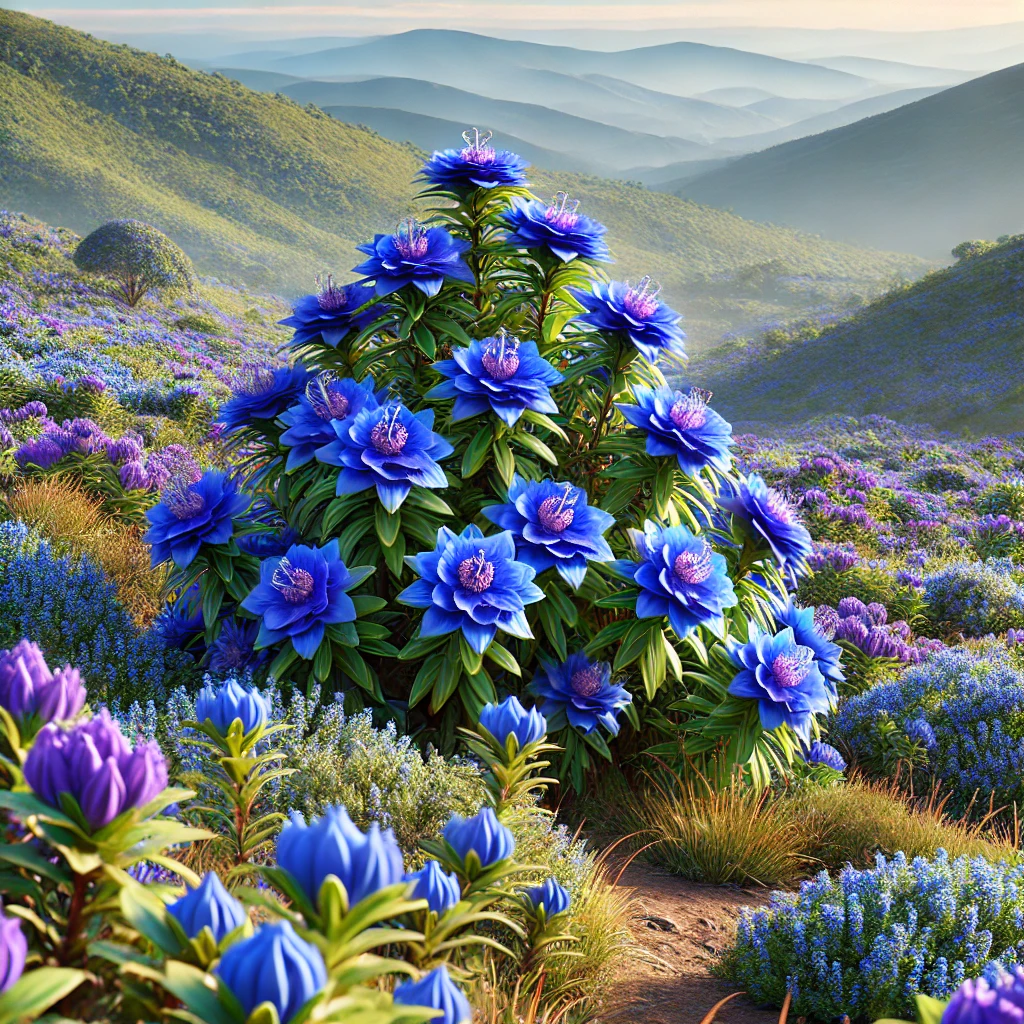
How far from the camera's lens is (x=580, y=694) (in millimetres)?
3117

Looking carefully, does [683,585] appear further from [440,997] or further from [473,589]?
[440,997]

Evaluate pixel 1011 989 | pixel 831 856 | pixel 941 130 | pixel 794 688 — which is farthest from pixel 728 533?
pixel 941 130

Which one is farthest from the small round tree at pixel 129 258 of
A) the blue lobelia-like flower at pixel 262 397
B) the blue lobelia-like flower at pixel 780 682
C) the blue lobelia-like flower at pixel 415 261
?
the blue lobelia-like flower at pixel 780 682

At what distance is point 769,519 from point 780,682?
61 cm

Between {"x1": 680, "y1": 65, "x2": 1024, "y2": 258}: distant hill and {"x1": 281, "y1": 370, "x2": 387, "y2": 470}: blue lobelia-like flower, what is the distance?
73338 mm

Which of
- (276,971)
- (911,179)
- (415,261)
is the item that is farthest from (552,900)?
(911,179)

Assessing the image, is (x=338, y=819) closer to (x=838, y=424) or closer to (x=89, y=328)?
(x=89, y=328)

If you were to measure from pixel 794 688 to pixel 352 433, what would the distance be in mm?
1850

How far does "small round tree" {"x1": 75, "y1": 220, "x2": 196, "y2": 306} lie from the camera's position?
76.8ft

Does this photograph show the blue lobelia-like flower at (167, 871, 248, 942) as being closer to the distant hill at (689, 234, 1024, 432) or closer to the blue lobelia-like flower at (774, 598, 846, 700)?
the blue lobelia-like flower at (774, 598, 846, 700)

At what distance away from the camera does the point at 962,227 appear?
67.6m

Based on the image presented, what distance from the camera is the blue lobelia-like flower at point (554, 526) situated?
2883mm

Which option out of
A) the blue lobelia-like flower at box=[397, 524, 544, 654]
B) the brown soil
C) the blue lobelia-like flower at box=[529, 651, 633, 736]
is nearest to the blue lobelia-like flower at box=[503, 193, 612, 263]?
the blue lobelia-like flower at box=[397, 524, 544, 654]

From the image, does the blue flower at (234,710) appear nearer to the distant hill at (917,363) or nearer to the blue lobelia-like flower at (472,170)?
the blue lobelia-like flower at (472,170)
